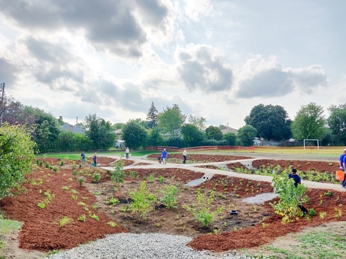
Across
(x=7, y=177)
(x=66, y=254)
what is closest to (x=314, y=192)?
(x=66, y=254)

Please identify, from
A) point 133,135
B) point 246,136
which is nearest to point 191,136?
point 133,135

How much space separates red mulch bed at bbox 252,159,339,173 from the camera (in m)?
17.5

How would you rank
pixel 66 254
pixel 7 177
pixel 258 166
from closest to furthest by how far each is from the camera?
pixel 66 254 < pixel 7 177 < pixel 258 166

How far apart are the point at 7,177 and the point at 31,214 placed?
4.18ft

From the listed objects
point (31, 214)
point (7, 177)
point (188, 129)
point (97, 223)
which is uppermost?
point (188, 129)

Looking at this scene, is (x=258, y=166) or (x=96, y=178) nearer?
(x=96, y=178)

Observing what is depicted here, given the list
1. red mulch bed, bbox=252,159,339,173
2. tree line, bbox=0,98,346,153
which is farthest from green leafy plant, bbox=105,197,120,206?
tree line, bbox=0,98,346,153

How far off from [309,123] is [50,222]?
59.5 metres

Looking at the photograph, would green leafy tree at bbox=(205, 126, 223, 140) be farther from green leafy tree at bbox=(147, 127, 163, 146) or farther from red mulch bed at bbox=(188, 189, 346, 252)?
red mulch bed at bbox=(188, 189, 346, 252)

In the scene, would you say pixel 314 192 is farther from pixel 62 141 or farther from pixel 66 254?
pixel 62 141

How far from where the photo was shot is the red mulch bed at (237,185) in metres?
12.9

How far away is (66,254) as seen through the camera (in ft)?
17.6

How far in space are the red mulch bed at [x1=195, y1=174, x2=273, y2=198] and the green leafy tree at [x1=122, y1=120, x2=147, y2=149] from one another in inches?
1193

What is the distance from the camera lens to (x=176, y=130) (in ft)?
209
